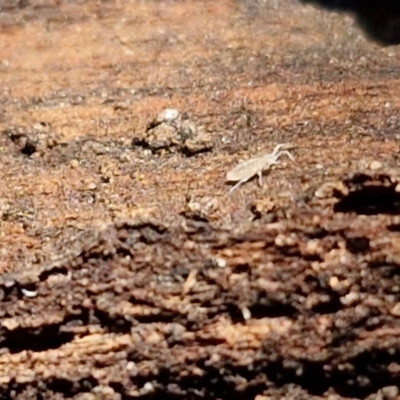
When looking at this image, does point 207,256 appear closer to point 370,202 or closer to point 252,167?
point 252,167

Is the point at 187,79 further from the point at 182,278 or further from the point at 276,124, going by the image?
the point at 182,278

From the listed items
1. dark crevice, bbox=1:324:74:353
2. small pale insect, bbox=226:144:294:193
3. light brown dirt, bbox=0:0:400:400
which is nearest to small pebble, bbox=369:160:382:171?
light brown dirt, bbox=0:0:400:400

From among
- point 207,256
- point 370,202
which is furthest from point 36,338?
point 370,202

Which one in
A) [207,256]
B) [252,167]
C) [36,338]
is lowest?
[36,338]

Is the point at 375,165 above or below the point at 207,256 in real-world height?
above

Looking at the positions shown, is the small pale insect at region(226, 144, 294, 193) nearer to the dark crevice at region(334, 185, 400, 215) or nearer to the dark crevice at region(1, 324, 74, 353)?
the dark crevice at region(334, 185, 400, 215)

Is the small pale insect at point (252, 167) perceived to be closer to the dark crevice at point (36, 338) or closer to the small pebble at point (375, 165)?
the small pebble at point (375, 165)

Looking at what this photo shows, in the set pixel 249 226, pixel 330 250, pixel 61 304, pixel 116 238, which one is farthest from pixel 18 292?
pixel 330 250
